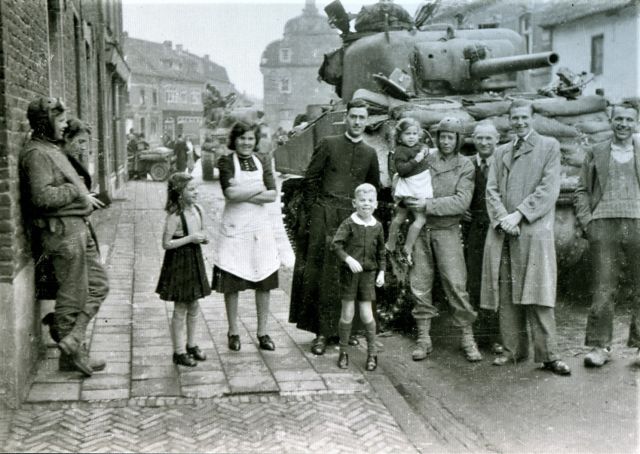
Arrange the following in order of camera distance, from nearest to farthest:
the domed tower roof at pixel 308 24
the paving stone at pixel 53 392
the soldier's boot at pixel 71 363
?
the paving stone at pixel 53 392 < the soldier's boot at pixel 71 363 < the domed tower roof at pixel 308 24

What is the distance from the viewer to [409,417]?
4762mm

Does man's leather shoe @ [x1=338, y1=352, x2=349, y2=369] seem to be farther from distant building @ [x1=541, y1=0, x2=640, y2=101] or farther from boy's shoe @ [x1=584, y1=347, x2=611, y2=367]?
distant building @ [x1=541, y1=0, x2=640, y2=101]

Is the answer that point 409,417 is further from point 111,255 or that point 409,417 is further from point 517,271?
point 111,255

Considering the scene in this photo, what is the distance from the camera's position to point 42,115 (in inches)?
195

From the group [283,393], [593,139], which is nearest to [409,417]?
[283,393]

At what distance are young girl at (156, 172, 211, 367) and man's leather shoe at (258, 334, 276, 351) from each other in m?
0.68

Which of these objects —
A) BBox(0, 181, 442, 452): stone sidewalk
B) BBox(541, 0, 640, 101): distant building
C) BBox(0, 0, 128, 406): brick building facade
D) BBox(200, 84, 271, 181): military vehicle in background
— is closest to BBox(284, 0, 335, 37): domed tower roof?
BBox(200, 84, 271, 181): military vehicle in background

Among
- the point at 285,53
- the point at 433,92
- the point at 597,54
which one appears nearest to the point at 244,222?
the point at 433,92

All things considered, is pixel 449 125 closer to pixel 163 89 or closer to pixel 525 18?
pixel 525 18

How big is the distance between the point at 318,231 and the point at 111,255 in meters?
5.13

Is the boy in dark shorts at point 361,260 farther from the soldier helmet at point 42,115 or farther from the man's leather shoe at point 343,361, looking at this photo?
the soldier helmet at point 42,115

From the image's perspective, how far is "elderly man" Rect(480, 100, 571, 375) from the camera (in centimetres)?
571

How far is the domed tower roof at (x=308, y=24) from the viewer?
66438 millimetres

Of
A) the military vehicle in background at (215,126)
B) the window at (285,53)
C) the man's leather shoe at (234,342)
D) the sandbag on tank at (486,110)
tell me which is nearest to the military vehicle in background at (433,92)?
the sandbag on tank at (486,110)
